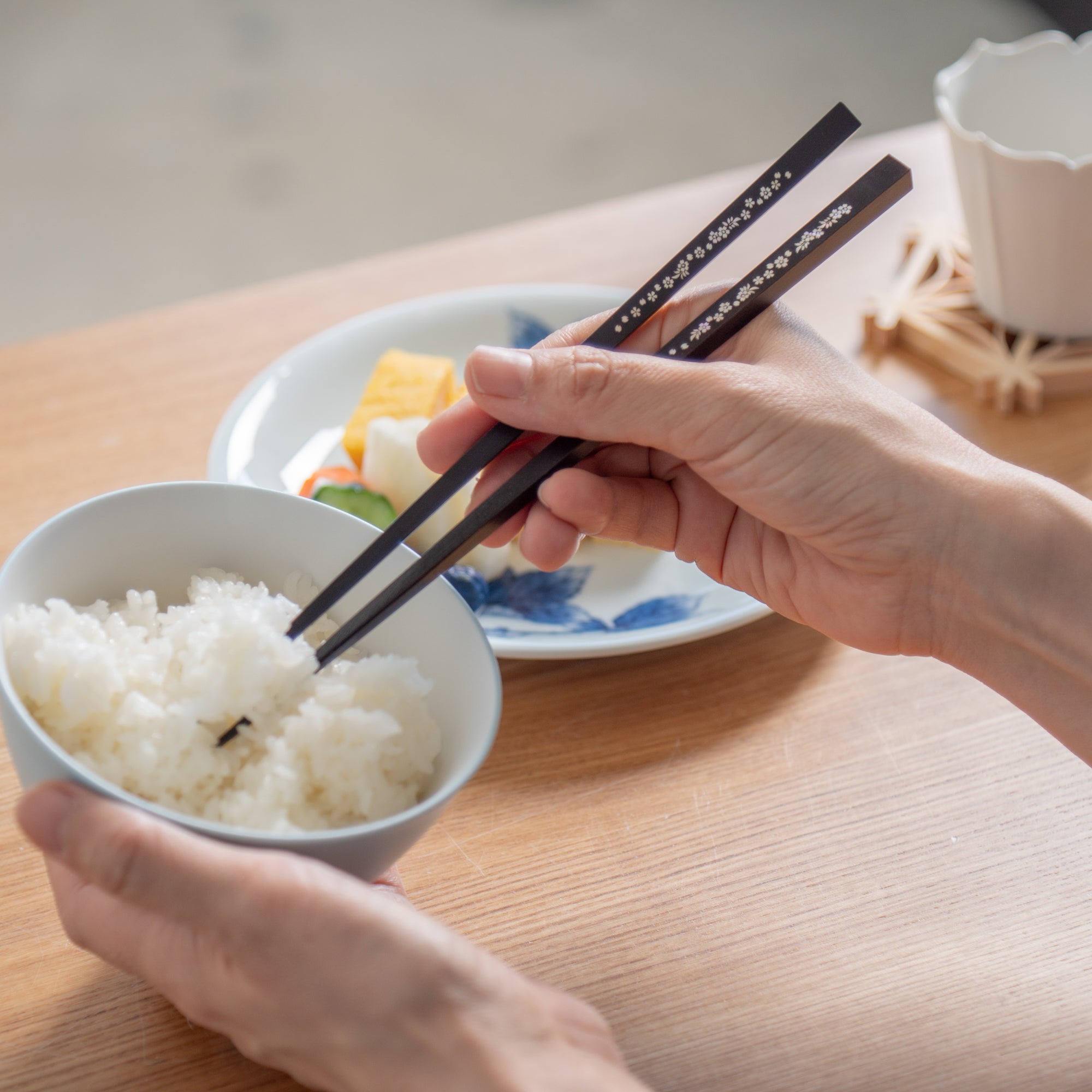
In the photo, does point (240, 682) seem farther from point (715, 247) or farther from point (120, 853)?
point (715, 247)

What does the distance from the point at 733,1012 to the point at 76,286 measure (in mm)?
3193

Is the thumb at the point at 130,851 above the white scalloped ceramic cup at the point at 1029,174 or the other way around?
the other way around

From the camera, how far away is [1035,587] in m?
0.89

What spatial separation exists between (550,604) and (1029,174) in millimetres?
752

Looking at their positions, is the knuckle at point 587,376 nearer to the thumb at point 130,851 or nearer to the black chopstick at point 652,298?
the black chopstick at point 652,298

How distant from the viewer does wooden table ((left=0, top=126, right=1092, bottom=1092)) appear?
777 millimetres

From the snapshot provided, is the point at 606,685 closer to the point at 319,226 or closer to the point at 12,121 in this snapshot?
the point at 319,226

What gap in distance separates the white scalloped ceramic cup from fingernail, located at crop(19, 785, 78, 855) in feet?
3.92

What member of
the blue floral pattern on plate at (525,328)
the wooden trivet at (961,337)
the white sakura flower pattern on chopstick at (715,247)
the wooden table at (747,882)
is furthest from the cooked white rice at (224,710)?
the wooden trivet at (961,337)

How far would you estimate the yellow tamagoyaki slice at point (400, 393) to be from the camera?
1.33 meters

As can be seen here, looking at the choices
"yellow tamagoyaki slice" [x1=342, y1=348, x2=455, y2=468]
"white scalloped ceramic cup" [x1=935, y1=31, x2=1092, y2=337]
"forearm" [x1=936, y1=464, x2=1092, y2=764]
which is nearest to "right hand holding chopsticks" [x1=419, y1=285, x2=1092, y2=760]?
"forearm" [x1=936, y1=464, x2=1092, y2=764]

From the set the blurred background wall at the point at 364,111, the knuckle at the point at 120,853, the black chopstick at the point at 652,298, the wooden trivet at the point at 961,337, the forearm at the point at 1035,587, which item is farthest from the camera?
the blurred background wall at the point at 364,111

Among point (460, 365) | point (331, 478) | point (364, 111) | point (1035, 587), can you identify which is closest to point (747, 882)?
point (1035, 587)

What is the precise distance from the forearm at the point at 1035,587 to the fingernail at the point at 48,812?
0.69 meters
